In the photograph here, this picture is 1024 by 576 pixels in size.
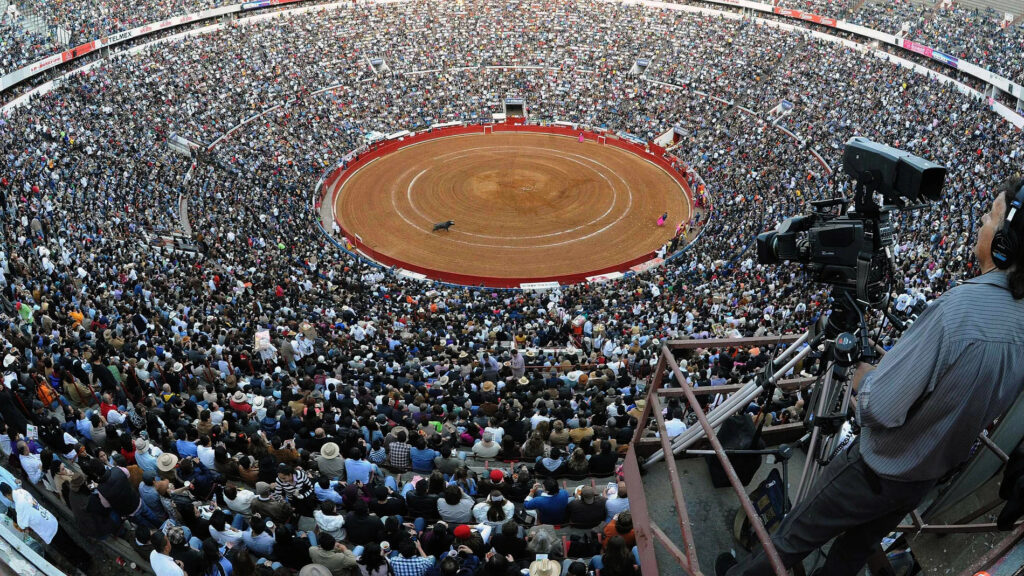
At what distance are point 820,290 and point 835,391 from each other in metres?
21.8

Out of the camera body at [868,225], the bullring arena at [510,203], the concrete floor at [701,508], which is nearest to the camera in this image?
the camera body at [868,225]

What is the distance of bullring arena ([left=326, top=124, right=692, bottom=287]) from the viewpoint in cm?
3666

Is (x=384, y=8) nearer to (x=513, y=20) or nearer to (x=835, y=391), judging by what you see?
(x=513, y=20)

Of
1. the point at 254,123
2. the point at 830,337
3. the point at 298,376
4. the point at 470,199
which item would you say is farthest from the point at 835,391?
the point at 254,123

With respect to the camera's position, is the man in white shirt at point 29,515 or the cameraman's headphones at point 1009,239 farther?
the man in white shirt at point 29,515

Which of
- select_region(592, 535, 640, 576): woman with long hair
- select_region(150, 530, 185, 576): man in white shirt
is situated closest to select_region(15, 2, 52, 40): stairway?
select_region(150, 530, 185, 576): man in white shirt

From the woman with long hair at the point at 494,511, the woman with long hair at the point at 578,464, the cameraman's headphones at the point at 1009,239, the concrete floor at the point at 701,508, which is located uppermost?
the cameraman's headphones at the point at 1009,239

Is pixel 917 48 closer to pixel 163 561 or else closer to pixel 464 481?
pixel 464 481

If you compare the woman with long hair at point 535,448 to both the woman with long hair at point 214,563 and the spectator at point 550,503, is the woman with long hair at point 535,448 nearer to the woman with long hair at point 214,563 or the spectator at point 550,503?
the spectator at point 550,503

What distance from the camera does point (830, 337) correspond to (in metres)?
5.59

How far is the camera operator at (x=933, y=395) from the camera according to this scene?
3.68 meters

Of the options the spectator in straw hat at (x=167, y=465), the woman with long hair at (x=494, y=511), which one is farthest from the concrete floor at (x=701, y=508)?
the spectator in straw hat at (x=167, y=465)

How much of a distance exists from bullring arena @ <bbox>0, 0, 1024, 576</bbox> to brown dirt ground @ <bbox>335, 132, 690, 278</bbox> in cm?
32

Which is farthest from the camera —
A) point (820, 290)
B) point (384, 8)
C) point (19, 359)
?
point (384, 8)
